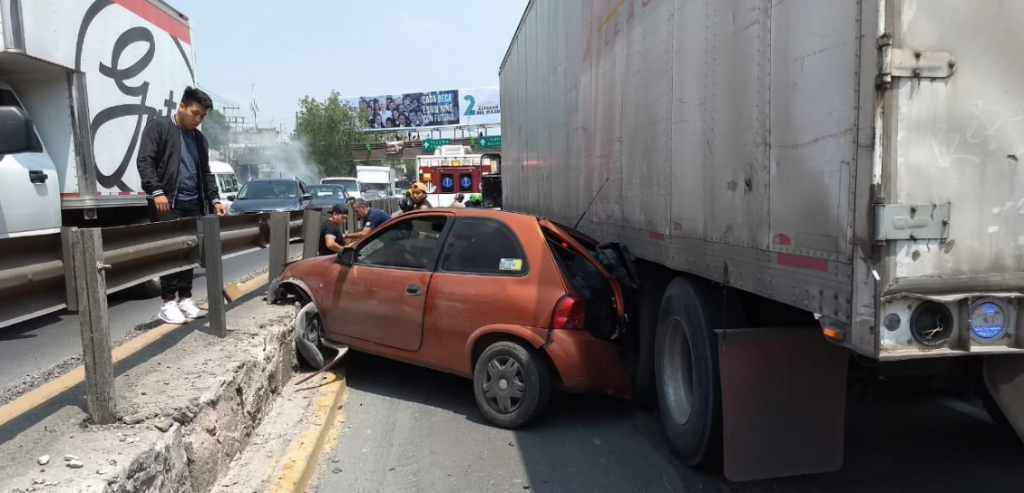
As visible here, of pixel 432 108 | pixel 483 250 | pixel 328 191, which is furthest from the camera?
pixel 432 108

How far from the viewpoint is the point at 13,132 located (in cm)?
452

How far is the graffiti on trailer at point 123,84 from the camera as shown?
24.4 feet

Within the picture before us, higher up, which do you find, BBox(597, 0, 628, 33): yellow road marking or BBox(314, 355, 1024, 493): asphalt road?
BBox(597, 0, 628, 33): yellow road marking

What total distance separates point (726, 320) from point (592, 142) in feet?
10.7

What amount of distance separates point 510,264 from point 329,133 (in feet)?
195

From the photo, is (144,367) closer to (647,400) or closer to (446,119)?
(647,400)

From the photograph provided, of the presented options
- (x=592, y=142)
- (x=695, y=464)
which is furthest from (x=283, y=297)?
(x=695, y=464)

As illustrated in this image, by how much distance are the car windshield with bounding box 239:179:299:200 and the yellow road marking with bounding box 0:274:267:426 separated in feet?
38.1

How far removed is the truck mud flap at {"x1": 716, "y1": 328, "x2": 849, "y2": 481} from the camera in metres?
3.36

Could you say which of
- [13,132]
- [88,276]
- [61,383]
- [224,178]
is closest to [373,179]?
[224,178]

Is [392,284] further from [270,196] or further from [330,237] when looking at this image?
[270,196]

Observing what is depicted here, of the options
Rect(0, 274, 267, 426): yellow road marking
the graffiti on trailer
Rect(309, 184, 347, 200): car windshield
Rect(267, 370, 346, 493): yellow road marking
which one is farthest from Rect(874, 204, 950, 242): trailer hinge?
Rect(309, 184, 347, 200): car windshield

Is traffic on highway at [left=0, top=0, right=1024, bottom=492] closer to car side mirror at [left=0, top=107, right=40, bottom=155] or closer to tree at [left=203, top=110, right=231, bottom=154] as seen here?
car side mirror at [left=0, top=107, right=40, bottom=155]

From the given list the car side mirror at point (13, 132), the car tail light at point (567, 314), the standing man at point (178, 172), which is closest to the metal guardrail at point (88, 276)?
the standing man at point (178, 172)
